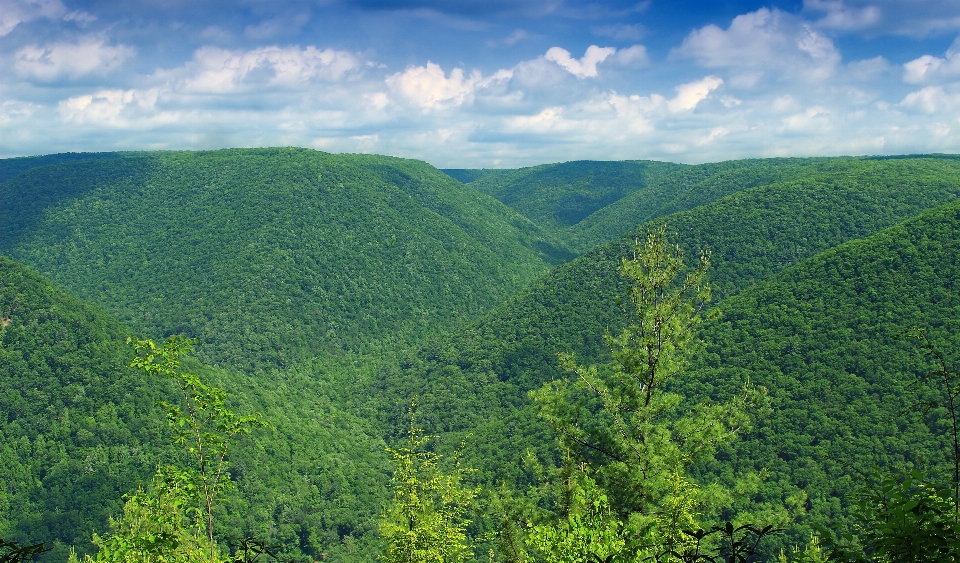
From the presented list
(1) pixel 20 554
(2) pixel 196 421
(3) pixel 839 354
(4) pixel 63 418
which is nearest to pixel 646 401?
(2) pixel 196 421

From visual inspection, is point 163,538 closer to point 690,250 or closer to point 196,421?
point 196,421

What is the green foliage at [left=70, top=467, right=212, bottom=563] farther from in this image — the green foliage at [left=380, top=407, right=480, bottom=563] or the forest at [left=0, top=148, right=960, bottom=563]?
the green foliage at [left=380, top=407, right=480, bottom=563]

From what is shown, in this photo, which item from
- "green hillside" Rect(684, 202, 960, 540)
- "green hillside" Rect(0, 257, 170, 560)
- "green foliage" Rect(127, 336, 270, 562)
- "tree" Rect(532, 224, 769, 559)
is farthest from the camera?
"green hillside" Rect(0, 257, 170, 560)

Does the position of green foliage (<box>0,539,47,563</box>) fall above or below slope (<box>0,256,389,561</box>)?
above

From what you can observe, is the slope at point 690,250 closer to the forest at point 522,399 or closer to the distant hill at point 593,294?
the distant hill at point 593,294

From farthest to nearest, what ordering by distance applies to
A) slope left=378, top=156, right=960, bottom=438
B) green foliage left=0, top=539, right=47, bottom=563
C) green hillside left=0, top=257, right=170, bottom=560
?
slope left=378, top=156, right=960, bottom=438 < green hillside left=0, top=257, right=170, bottom=560 < green foliage left=0, top=539, right=47, bottom=563

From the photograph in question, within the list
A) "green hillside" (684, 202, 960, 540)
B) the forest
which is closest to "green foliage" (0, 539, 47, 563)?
the forest

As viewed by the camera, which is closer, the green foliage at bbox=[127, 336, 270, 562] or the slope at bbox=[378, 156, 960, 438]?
the green foliage at bbox=[127, 336, 270, 562]
